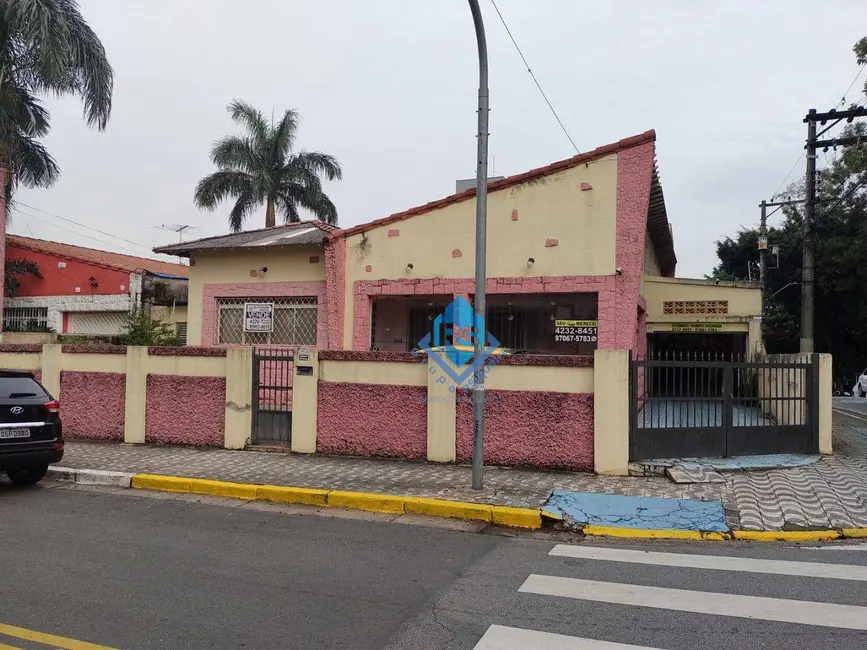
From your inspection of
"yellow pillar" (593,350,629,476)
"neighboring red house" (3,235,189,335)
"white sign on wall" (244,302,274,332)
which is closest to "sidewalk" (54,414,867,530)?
"yellow pillar" (593,350,629,476)

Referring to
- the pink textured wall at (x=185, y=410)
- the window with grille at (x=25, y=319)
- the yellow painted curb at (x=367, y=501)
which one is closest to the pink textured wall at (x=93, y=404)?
the pink textured wall at (x=185, y=410)

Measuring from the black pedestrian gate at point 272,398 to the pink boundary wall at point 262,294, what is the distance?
2.88 m

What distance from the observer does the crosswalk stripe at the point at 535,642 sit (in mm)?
3668

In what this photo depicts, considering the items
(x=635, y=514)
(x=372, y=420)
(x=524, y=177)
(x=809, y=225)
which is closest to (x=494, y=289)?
(x=524, y=177)

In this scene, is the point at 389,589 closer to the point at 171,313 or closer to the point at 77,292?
the point at 171,313

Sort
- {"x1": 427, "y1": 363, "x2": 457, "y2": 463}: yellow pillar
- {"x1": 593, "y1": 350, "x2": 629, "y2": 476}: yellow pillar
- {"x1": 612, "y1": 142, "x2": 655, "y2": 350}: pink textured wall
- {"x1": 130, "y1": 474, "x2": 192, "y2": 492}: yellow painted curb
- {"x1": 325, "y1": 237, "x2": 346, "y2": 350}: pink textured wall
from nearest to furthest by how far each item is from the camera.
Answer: {"x1": 130, "y1": 474, "x2": 192, "y2": 492}: yellow painted curb, {"x1": 593, "y1": 350, "x2": 629, "y2": 476}: yellow pillar, {"x1": 427, "y1": 363, "x2": 457, "y2": 463}: yellow pillar, {"x1": 612, "y1": 142, "x2": 655, "y2": 350}: pink textured wall, {"x1": 325, "y1": 237, "x2": 346, "y2": 350}: pink textured wall

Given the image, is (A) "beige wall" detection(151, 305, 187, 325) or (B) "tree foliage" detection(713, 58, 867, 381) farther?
(B) "tree foliage" detection(713, 58, 867, 381)

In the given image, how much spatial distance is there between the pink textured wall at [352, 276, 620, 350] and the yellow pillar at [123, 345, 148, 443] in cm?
385

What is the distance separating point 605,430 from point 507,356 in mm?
1627

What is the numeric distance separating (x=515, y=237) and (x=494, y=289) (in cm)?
102

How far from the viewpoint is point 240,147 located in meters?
26.5

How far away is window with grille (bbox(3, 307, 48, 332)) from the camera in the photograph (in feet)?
63.8

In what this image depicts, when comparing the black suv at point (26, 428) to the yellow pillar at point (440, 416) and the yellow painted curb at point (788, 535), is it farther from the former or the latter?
the yellow painted curb at point (788, 535)

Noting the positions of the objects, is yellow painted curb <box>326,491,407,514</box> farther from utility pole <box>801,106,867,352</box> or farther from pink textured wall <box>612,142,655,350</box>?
utility pole <box>801,106,867,352</box>
